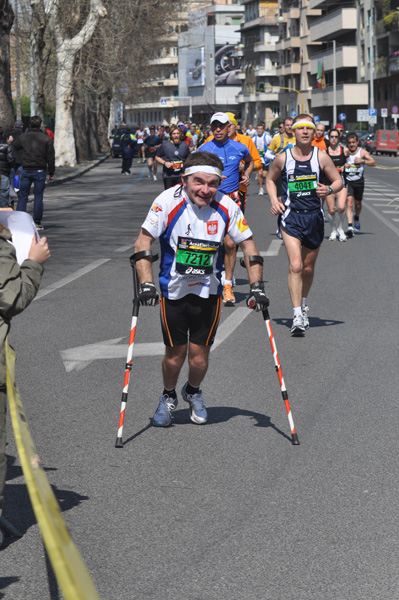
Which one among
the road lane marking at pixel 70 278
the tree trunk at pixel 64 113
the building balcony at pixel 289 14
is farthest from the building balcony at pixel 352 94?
the road lane marking at pixel 70 278

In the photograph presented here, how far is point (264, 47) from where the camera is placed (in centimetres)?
14562

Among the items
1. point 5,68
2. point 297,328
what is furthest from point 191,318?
point 5,68

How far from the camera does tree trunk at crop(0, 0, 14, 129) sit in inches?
1120

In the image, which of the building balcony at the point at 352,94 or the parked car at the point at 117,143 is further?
the building balcony at the point at 352,94

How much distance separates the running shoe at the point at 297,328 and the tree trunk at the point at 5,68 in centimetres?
2027

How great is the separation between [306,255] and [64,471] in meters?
5.39

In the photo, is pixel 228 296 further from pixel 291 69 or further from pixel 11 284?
pixel 291 69

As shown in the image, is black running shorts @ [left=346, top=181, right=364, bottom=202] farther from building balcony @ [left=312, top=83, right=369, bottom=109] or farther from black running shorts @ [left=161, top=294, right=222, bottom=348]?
building balcony @ [left=312, top=83, right=369, bottom=109]

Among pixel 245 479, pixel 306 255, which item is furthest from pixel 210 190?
pixel 306 255

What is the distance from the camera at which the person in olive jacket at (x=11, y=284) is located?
4.28 m

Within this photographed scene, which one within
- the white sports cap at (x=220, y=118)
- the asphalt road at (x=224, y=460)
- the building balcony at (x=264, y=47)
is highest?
the building balcony at (x=264, y=47)

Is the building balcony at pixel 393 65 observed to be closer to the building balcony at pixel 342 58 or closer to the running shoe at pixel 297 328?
the building balcony at pixel 342 58

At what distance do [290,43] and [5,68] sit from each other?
99673 mm

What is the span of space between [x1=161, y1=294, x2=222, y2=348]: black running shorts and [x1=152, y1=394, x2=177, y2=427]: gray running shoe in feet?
1.12
